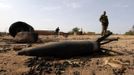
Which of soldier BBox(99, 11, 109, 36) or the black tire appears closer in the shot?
the black tire

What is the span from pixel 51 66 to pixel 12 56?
1465 millimetres

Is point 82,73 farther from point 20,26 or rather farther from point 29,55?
point 20,26

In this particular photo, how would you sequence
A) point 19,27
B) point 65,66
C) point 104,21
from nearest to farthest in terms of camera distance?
point 65,66 → point 19,27 → point 104,21

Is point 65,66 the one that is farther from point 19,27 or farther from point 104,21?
point 104,21

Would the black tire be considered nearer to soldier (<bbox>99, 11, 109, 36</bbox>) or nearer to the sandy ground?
soldier (<bbox>99, 11, 109, 36</bbox>)

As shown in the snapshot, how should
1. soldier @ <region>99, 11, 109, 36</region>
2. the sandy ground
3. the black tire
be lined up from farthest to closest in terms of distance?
soldier @ <region>99, 11, 109, 36</region> < the black tire < the sandy ground

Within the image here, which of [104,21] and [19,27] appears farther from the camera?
[104,21]

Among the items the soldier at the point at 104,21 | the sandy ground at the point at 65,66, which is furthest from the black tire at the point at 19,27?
the sandy ground at the point at 65,66

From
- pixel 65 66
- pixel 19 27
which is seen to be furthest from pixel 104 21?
pixel 65 66

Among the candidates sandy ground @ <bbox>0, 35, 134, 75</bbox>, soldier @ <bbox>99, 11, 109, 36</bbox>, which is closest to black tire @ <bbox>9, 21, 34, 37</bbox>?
soldier @ <bbox>99, 11, 109, 36</bbox>

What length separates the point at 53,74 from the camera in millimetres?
6125

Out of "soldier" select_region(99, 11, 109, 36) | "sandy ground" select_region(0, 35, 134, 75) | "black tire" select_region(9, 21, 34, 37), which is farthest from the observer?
"soldier" select_region(99, 11, 109, 36)

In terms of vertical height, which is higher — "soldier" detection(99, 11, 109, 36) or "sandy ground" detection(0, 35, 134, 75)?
"soldier" detection(99, 11, 109, 36)

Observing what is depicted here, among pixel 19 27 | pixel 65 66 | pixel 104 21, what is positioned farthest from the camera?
pixel 104 21
